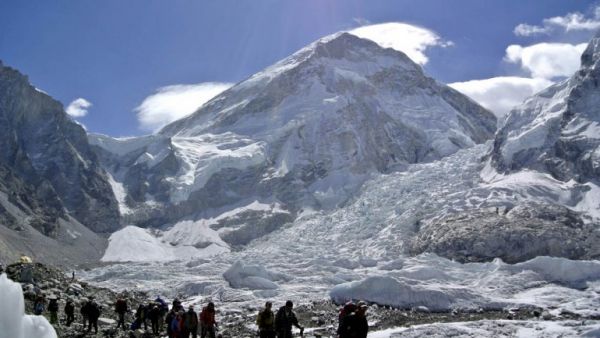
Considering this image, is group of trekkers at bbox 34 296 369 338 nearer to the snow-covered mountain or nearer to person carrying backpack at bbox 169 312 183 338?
person carrying backpack at bbox 169 312 183 338

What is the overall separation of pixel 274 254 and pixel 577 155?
2459 inches

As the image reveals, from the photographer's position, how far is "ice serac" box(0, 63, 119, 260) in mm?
145375

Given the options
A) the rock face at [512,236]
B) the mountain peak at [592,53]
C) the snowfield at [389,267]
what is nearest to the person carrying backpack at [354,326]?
the snowfield at [389,267]

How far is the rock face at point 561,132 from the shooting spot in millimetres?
127750

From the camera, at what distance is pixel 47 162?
180 meters

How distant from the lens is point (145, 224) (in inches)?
6752

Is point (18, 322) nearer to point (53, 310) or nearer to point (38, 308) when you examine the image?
point (38, 308)

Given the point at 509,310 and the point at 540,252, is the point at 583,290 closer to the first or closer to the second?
the point at 509,310

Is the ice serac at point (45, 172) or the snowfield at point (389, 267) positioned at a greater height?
the ice serac at point (45, 172)

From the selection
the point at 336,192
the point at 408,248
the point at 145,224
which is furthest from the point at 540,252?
the point at 145,224

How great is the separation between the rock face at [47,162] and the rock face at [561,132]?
3835 inches

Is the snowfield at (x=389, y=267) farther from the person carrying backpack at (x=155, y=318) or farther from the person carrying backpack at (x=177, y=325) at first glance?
the person carrying backpack at (x=177, y=325)

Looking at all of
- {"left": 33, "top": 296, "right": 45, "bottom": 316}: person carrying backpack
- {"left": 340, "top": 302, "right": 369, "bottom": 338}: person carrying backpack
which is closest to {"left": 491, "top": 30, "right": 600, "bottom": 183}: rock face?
{"left": 33, "top": 296, "right": 45, "bottom": 316}: person carrying backpack

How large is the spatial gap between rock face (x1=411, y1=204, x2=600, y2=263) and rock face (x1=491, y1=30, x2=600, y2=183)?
766 inches
